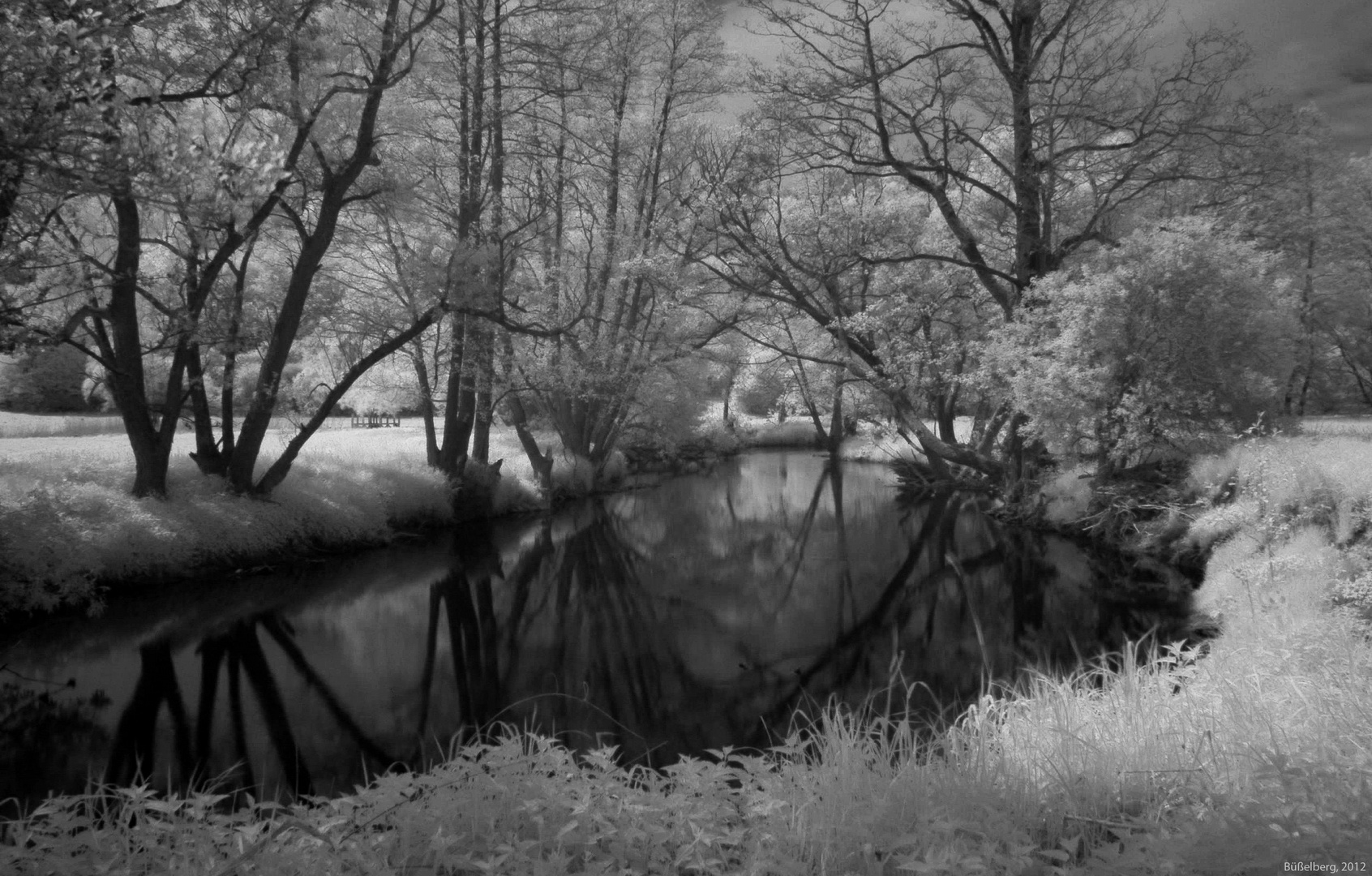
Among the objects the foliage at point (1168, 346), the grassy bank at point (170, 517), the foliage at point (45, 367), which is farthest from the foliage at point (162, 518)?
the foliage at point (1168, 346)

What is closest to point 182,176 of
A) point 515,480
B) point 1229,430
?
point 1229,430

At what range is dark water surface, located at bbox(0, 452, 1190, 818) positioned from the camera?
609cm

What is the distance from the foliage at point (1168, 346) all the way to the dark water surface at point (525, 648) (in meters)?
2.31

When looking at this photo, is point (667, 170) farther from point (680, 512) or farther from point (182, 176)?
point (182, 176)

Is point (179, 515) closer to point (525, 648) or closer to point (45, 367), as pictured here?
point (45, 367)

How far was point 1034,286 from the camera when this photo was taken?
546 inches

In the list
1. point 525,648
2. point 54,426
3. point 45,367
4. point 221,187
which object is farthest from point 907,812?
point 54,426

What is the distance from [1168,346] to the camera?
12289mm

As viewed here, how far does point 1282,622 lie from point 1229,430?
6781 mm

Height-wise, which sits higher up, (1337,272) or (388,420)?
(1337,272)

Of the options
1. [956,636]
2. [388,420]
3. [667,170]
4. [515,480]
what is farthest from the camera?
[388,420]

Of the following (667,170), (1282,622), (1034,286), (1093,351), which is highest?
(667,170)

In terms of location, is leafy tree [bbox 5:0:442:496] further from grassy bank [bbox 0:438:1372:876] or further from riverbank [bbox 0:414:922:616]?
grassy bank [bbox 0:438:1372:876]

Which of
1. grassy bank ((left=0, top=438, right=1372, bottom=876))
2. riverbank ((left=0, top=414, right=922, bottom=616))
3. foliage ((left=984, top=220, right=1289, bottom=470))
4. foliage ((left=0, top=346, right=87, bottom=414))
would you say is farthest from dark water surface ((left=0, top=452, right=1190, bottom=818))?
foliage ((left=0, top=346, right=87, bottom=414))
